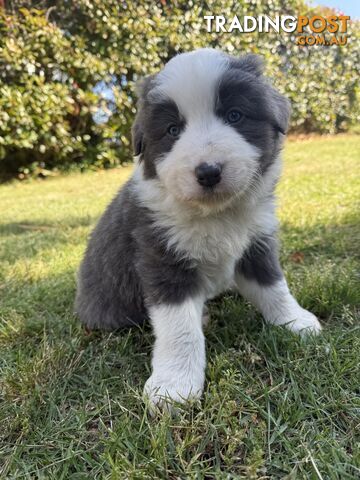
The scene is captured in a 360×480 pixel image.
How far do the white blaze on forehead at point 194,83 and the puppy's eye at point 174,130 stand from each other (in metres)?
0.08

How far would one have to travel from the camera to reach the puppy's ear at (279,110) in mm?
2230

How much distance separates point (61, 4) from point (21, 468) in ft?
37.7

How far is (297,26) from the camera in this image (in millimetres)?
11695

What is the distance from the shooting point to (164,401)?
188 centimetres

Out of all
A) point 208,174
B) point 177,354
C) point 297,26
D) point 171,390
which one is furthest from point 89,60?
point 171,390

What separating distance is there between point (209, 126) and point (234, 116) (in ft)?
0.50

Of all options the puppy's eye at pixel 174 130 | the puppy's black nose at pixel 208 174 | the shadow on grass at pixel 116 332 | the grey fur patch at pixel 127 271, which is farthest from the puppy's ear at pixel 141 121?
the shadow on grass at pixel 116 332

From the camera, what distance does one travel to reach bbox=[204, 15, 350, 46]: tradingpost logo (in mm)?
10977

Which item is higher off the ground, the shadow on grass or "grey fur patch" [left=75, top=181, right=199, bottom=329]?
"grey fur patch" [left=75, top=181, right=199, bottom=329]

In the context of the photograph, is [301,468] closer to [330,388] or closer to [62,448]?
[330,388]

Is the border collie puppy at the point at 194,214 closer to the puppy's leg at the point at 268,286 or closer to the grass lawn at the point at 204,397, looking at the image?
the puppy's leg at the point at 268,286

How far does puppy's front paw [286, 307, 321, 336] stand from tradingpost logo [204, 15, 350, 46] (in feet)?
32.8

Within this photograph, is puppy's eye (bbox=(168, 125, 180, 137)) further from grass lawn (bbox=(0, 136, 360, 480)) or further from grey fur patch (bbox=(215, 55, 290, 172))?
grass lawn (bbox=(0, 136, 360, 480))

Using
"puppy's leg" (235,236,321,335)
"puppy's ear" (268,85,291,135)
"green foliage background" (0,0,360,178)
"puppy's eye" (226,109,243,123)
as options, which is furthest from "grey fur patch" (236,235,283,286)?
"green foliage background" (0,0,360,178)
